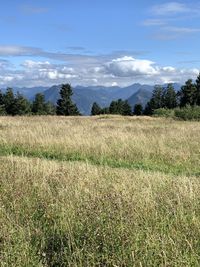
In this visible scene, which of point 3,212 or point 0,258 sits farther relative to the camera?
point 3,212

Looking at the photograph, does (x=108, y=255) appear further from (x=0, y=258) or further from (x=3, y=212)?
(x=3, y=212)

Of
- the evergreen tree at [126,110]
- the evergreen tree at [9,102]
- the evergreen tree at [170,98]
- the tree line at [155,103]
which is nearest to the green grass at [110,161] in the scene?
the evergreen tree at [9,102]

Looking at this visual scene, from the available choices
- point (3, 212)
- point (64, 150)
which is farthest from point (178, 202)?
point (64, 150)

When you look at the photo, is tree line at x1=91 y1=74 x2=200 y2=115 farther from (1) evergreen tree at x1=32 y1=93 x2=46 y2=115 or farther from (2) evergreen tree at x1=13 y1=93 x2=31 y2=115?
(2) evergreen tree at x1=13 y1=93 x2=31 y2=115

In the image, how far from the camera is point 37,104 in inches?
3836

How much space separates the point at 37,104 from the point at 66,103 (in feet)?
23.7

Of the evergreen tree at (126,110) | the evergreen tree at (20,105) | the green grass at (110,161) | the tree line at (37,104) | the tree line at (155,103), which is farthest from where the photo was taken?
the evergreen tree at (126,110)

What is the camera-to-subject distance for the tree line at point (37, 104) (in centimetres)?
9131

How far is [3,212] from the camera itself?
237 inches

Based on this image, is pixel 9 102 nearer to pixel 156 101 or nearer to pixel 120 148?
pixel 156 101

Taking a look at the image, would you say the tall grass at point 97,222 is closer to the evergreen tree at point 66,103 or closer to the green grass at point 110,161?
the green grass at point 110,161

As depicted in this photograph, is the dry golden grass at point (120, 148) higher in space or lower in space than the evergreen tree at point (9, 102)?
lower

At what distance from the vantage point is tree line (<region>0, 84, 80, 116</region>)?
91.3 metres

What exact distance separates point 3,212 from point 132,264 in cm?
240
